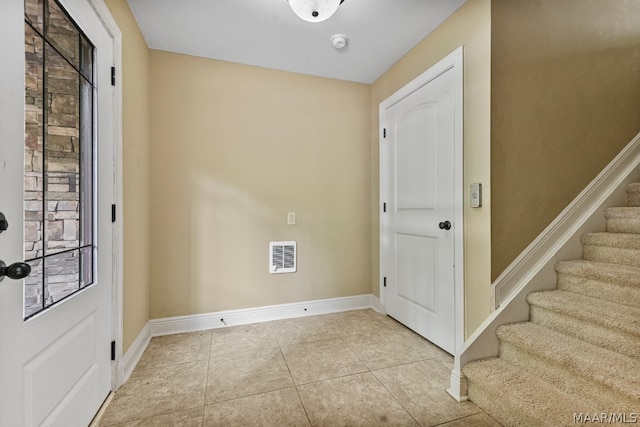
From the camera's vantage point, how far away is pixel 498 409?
141 cm

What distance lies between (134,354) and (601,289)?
294 cm

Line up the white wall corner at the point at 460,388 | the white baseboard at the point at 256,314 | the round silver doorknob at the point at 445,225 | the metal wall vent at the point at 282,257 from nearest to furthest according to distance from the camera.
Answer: the white wall corner at the point at 460,388, the round silver doorknob at the point at 445,225, the white baseboard at the point at 256,314, the metal wall vent at the point at 282,257

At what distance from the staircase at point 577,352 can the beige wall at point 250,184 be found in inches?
62.0

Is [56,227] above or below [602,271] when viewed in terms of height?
above

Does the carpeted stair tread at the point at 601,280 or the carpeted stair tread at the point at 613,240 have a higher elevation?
the carpeted stair tread at the point at 613,240

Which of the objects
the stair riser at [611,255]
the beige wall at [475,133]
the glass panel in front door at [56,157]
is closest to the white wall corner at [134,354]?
the glass panel in front door at [56,157]

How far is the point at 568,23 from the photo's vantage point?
1.91m

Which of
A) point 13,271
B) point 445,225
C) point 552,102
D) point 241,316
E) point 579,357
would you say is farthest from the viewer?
point 241,316

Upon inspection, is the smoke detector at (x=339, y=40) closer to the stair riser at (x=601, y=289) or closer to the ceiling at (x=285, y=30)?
the ceiling at (x=285, y=30)

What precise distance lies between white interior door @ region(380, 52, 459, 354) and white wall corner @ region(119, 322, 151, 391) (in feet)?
6.87

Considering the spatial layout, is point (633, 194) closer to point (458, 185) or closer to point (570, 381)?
point (458, 185)

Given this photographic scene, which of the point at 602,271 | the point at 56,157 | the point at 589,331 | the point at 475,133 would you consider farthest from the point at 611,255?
the point at 56,157

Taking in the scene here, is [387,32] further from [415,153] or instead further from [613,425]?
[613,425]

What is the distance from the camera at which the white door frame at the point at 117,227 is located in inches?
64.1
